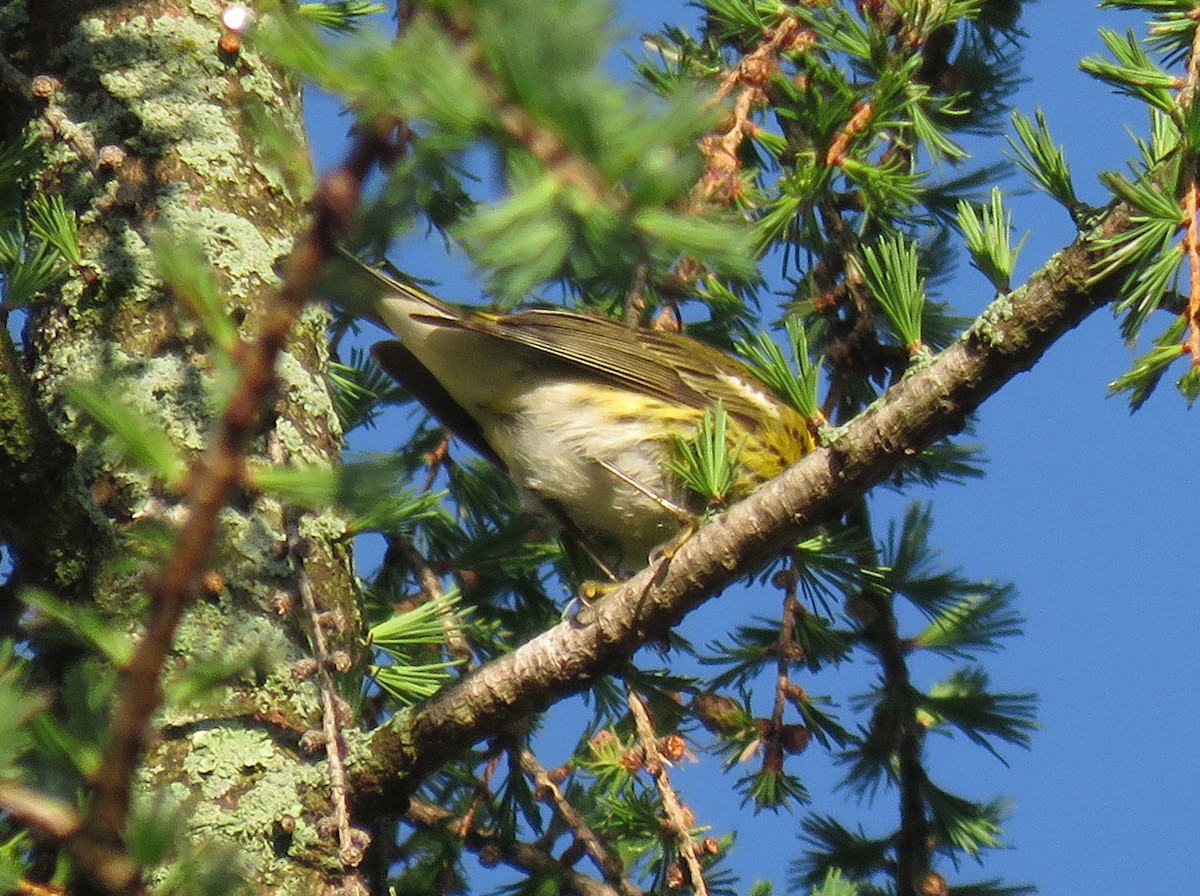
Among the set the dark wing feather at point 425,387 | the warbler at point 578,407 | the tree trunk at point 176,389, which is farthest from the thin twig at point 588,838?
the dark wing feather at point 425,387

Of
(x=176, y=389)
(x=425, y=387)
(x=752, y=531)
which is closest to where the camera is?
(x=752, y=531)

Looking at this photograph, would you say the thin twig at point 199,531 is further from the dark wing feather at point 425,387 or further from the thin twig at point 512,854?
the dark wing feather at point 425,387

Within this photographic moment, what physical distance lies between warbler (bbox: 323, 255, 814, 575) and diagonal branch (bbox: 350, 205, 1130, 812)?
1.14 meters

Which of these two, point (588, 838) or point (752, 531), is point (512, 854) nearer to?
point (588, 838)

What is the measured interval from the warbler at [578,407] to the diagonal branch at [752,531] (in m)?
1.14

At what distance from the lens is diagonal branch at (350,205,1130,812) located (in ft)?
6.58

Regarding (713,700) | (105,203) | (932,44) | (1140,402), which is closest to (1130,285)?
(1140,402)

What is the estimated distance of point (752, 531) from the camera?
2.19m

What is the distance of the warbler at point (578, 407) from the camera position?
350cm

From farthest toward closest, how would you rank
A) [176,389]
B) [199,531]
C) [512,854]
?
1. [512,854]
2. [176,389]
3. [199,531]

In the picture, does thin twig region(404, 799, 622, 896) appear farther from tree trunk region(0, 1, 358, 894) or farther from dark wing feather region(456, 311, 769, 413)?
dark wing feather region(456, 311, 769, 413)

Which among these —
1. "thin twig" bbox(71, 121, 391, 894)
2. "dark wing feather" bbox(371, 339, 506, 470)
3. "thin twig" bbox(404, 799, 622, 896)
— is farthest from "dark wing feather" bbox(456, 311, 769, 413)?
"thin twig" bbox(71, 121, 391, 894)

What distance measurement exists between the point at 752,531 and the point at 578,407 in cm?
151

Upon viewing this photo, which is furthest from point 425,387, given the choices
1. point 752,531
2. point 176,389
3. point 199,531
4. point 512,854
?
point 199,531
